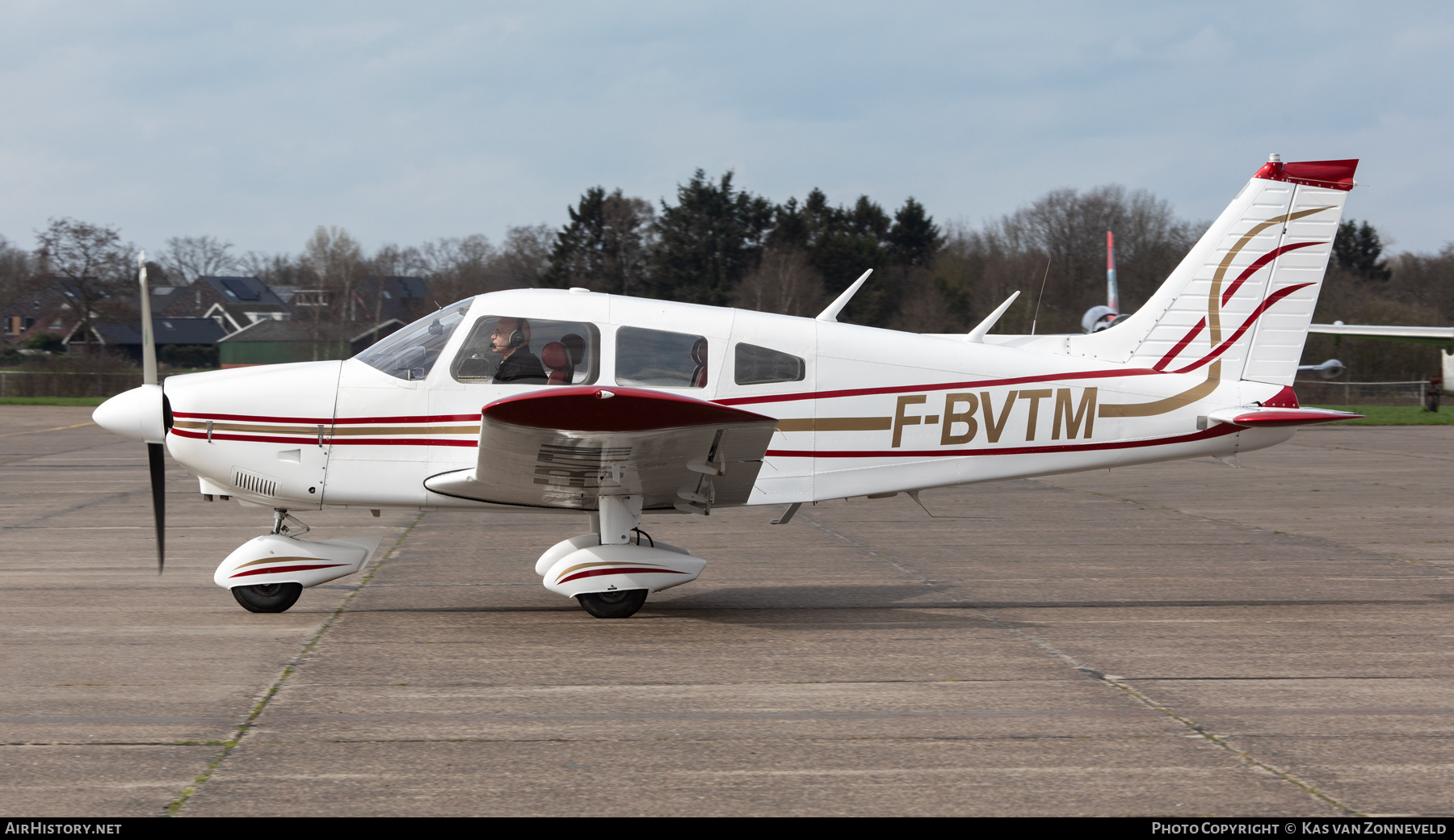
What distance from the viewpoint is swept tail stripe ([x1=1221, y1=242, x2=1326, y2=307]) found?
816 centimetres

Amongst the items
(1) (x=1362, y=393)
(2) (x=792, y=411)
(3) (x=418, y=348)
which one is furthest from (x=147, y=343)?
(1) (x=1362, y=393)

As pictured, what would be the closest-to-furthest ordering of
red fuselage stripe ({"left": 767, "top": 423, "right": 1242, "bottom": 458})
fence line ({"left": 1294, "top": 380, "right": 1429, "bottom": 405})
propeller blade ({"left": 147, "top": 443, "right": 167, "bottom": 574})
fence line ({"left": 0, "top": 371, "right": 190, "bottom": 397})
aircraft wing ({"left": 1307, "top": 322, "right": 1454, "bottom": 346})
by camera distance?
propeller blade ({"left": 147, "top": 443, "right": 167, "bottom": 574}), red fuselage stripe ({"left": 767, "top": 423, "right": 1242, "bottom": 458}), aircraft wing ({"left": 1307, "top": 322, "right": 1454, "bottom": 346}), fence line ({"left": 0, "top": 371, "right": 190, "bottom": 397}), fence line ({"left": 1294, "top": 380, "right": 1429, "bottom": 405})

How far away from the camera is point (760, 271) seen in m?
59.4

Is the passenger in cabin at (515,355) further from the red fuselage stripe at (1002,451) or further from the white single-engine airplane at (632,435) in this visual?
the red fuselage stripe at (1002,451)

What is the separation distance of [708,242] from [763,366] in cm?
5297

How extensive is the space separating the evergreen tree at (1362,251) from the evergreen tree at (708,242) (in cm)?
3889

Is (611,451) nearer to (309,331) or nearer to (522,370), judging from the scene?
(522,370)

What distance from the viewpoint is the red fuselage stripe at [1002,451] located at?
24.7ft

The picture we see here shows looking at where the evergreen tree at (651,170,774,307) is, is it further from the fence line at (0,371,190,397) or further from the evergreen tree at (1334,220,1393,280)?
the evergreen tree at (1334,220,1393,280)

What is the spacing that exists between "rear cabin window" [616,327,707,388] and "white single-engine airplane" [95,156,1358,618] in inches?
0.5

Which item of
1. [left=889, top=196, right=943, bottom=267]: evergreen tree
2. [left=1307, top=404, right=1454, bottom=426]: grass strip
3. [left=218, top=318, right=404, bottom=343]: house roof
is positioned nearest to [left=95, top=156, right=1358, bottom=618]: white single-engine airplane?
[left=1307, top=404, right=1454, bottom=426]: grass strip

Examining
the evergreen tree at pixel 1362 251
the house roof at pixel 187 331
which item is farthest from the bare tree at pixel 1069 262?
the house roof at pixel 187 331

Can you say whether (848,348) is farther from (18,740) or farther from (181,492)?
(181,492)

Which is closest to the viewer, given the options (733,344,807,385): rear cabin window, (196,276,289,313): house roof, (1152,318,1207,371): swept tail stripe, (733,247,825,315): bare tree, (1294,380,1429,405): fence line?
(733,344,807,385): rear cabin window
